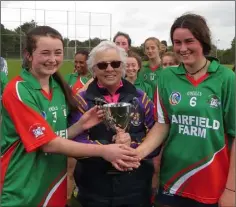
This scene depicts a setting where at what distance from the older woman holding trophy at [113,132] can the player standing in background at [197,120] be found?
0.49 ft

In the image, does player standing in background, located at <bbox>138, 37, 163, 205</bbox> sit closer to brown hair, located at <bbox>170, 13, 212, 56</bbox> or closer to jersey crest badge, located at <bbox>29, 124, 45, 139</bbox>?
brown hair, located at <bbox>170, 13, 212, 56</bbox>

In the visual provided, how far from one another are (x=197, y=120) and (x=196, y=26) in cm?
59

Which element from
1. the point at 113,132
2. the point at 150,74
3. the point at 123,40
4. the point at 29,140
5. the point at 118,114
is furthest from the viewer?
the point at 150,74

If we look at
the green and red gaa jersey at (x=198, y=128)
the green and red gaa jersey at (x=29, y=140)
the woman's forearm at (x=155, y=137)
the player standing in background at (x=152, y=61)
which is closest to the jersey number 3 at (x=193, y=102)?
the green and red gaa jersey at (x=198, y=128)

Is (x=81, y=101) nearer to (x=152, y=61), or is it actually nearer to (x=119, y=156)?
(x=119, y=156)

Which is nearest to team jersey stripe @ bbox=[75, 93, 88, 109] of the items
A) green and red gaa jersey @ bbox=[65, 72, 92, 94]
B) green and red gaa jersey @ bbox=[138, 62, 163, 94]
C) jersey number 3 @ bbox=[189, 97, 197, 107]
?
jersey number 3 @ bbox=[189, 97, 197, 107]

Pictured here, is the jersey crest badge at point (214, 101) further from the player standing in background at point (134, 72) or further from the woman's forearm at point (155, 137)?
the player standing in background at point (134, 72)

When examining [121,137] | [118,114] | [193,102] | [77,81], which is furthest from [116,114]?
[77,81]

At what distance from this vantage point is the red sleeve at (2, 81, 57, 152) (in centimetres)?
226

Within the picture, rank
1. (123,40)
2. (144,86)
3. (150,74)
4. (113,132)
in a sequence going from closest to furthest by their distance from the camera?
1. (113,132)
2. (144,86)
3. (123,40)
4. (150,74)

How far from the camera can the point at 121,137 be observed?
7.89 ft

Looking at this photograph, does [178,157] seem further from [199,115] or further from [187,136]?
[199,115]

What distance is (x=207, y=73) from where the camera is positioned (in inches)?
93.4

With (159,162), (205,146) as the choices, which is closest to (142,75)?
(159,162)
